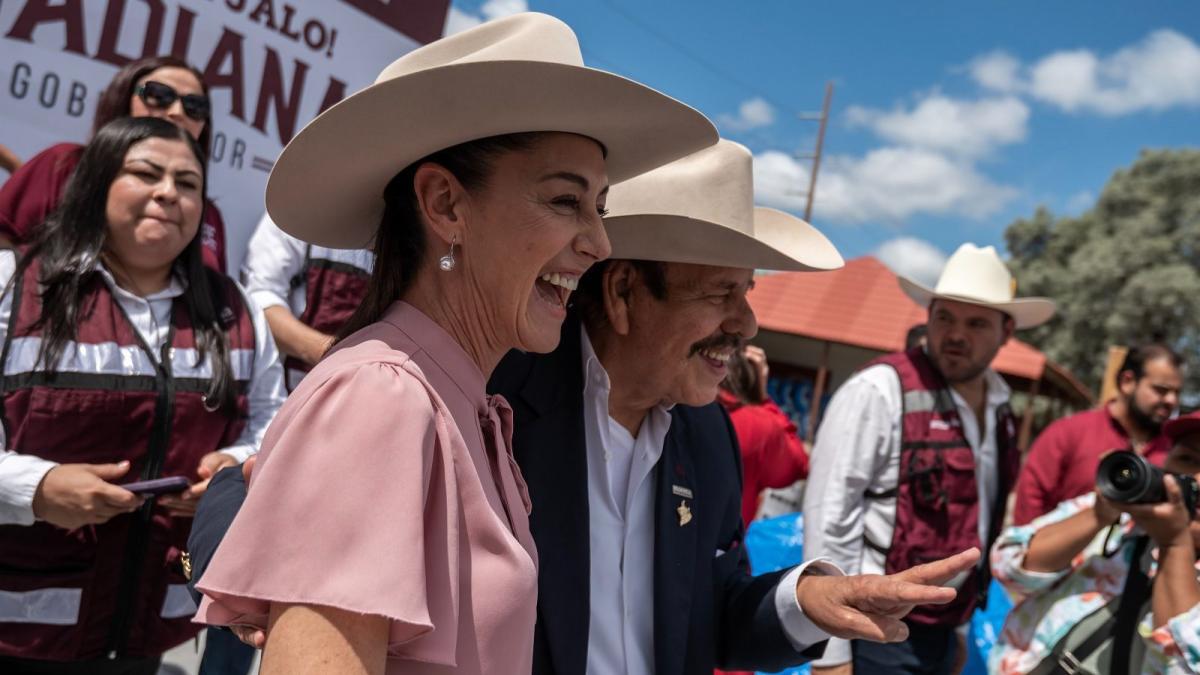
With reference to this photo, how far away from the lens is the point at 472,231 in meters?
1.27

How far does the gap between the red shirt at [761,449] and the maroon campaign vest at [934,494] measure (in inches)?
22.2

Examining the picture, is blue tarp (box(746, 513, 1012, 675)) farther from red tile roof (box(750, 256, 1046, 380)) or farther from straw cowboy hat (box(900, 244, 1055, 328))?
red tile roof (box(750, 256, 1046, 380))

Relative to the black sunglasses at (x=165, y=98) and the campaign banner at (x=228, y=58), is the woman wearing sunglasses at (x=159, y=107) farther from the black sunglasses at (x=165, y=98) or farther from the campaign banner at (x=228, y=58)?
the campaign banner at (x=228, y=58)

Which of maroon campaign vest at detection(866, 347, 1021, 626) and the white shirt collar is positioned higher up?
the white shirt collar

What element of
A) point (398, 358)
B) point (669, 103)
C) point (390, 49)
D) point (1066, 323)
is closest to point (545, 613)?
point (398, 358)

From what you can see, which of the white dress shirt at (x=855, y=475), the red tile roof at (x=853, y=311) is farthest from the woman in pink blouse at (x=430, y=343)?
the red tile roof at (x=853, y=311)

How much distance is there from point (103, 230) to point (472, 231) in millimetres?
1414

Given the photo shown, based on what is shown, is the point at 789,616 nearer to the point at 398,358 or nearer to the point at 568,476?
the point at 568,476

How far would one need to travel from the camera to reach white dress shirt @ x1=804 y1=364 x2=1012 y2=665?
3.26 meters

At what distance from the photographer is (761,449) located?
3805 mm

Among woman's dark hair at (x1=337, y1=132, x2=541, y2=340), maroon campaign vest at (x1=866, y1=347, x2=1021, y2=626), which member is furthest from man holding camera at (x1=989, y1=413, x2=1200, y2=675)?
woman's dark hair at (x1=337, y1=132, x2=541, y2=340)

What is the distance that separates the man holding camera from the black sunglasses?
10.1ft

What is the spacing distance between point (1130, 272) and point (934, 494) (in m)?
30.0

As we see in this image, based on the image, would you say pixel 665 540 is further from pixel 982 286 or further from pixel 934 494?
pixel 982 286
